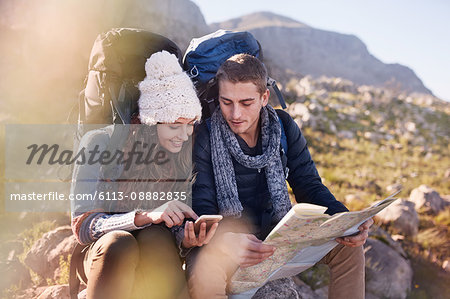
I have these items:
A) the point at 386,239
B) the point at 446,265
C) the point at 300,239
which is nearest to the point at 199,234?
the point at 300,239

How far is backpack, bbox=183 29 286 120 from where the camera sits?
241 cm

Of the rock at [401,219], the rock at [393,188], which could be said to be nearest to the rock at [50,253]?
the rock at [401,219]

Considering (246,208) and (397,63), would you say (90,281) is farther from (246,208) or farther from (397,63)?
(397,63)

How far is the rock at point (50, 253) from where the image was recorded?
9.87 ft

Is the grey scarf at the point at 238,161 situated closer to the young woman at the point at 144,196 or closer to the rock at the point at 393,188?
the young woman at the point at 144,196

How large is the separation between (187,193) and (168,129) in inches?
17.4

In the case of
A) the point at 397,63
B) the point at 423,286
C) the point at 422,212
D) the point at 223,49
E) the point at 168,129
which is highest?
the point at 223,49

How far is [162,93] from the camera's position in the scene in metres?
2.00

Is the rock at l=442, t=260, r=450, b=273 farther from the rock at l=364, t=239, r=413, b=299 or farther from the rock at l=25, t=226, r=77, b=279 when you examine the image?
the rock at l=25, t=226, r=77, b=279

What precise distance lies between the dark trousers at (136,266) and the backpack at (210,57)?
3.34ft

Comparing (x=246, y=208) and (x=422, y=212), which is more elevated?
(x=246, y=208)

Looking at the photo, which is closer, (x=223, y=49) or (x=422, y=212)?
(x=223, y=49)

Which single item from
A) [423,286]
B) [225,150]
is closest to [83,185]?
[225,150]

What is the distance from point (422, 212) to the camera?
18.2 ft
